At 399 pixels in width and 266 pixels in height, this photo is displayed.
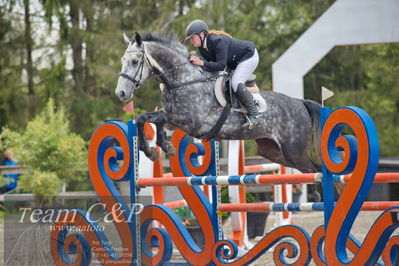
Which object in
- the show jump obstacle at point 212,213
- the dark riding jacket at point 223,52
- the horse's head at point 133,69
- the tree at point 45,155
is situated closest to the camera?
the show jump obstacle at point 212,213

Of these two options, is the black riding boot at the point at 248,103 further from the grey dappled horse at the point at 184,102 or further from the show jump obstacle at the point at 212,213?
the show jump obstacle at the point at 212,213

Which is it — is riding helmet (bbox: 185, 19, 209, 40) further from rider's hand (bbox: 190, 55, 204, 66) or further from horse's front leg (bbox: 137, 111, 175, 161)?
horse's front leg (bbox: 137, 111, 175, 161)

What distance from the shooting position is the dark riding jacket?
4699 mm

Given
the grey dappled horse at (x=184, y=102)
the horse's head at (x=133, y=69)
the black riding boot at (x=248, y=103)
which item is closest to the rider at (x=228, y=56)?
the black riding boot at (x=248, y=103)

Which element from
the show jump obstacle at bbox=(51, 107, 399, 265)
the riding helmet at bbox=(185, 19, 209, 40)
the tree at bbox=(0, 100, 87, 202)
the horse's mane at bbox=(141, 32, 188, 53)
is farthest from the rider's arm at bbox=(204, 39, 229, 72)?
the tree at bbox=(0, 100, 87, 202)

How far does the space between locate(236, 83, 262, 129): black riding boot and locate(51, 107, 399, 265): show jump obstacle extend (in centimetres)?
45

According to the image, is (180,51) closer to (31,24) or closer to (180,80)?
(180,80)

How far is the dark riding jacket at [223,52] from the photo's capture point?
470 cm

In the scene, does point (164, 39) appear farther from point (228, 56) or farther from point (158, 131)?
point (158, 131)

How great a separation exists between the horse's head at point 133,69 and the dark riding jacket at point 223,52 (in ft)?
1.25

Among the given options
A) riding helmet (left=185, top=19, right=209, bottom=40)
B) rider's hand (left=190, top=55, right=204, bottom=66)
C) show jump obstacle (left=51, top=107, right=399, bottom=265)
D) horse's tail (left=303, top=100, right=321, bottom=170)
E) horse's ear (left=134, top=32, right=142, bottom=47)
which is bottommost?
show jump obstacle (left=51, top=107, right=399, bottom=265)

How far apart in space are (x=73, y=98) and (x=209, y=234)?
1104 cm

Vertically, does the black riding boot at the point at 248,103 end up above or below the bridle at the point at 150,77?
below

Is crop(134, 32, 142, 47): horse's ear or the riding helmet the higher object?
the riding helmet
